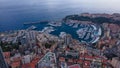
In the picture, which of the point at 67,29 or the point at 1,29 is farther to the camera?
the point at 1,29

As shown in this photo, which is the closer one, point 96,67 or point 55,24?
point 96,67

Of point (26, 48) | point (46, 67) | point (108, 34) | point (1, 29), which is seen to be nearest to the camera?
point (46, 67)

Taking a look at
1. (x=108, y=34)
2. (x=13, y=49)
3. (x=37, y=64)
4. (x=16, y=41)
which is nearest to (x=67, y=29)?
(x=108, y=34)

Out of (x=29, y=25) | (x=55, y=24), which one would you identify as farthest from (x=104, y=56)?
(x=29, y=25)

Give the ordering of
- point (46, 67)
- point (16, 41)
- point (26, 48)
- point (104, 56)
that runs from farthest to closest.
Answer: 1. point (16, 41)
2. point (26, 48)
3. point (104, 56)
4. point (46, 67)

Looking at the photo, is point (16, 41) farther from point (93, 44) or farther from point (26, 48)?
point (93, 44)

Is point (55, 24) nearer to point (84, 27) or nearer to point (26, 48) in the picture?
point (84, 27)

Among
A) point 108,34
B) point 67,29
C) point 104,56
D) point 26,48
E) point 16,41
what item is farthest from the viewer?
point 67,29

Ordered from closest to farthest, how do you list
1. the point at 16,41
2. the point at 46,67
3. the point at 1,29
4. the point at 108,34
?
1. the point at 46,67
2. the point at 16,41
3. the point at 108,34
4. the point at 1,29
